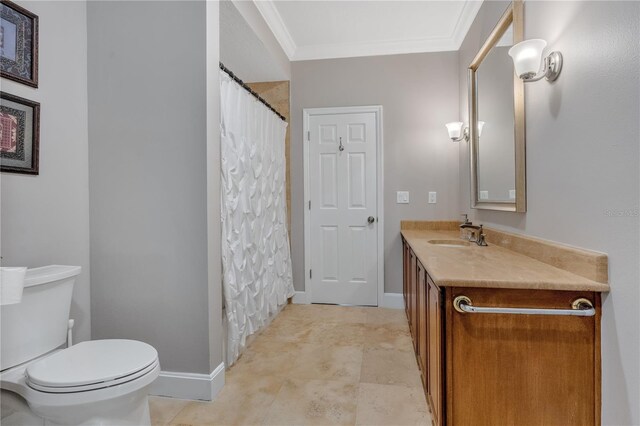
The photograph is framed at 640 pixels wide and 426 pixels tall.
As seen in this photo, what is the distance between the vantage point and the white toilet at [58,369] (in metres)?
1.15

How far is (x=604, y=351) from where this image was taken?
3.67 ft

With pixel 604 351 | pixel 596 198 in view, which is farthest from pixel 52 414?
pixel 596 198

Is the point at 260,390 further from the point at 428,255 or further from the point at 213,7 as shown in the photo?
the point at 213,7

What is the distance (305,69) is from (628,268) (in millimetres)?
3149

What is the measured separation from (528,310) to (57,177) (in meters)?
2.24

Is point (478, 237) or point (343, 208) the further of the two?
point (343, 208)

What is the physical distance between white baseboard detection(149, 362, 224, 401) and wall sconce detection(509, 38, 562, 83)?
2178 mm

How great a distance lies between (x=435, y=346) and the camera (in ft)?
4.41

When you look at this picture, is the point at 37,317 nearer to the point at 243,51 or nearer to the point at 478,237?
the point at 243,51

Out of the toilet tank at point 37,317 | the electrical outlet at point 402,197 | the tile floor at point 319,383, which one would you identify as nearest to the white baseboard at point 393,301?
the tile floor at point 319,383

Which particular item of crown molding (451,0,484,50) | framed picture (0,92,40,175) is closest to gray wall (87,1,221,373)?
framed picture (0,92,40,175)

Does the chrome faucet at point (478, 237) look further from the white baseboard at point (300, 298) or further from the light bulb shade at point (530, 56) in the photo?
the white baseboard at point (300, 298)

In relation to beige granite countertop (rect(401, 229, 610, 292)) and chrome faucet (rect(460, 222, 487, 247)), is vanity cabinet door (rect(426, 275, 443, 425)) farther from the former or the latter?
chrome faucet (rect(460, 222, 487, 247))

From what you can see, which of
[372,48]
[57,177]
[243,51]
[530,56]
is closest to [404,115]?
[372,48]
